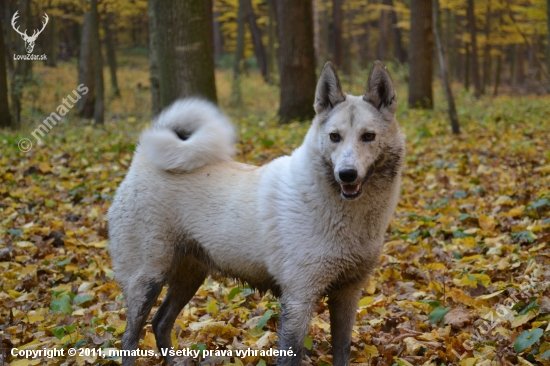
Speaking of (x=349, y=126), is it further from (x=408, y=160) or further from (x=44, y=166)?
(x=44, y=166)

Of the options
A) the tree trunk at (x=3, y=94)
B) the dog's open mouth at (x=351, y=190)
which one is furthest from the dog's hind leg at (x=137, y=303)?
the tree trunk at (x=3, y=94)

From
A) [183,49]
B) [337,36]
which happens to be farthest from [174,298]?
[337,36]

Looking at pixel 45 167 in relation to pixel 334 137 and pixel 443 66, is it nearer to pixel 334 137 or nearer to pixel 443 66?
pixel 334 137

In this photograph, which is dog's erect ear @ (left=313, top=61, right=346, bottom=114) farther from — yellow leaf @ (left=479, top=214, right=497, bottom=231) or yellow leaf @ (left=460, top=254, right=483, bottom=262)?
yellow leaf @ (left=479, top=214, right=497, bottom=231)

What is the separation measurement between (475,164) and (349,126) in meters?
6.14

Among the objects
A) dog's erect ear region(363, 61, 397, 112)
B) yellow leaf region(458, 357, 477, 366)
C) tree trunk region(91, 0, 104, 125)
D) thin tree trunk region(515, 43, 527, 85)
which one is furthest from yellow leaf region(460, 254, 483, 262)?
thin tree trunk region(515, 43, 527, 85)

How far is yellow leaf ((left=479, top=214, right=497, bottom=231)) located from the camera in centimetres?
576

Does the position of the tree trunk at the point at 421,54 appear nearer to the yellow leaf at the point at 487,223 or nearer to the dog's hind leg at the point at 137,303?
the yellow leaf at the point at 487,223

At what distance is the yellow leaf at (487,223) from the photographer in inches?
227

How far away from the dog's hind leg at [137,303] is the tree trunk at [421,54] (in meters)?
13.2

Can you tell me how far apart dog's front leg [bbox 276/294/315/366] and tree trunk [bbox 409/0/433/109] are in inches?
522

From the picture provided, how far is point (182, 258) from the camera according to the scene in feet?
12.4

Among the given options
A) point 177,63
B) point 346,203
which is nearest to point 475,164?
point 177,63

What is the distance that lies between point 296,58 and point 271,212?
403 inches
